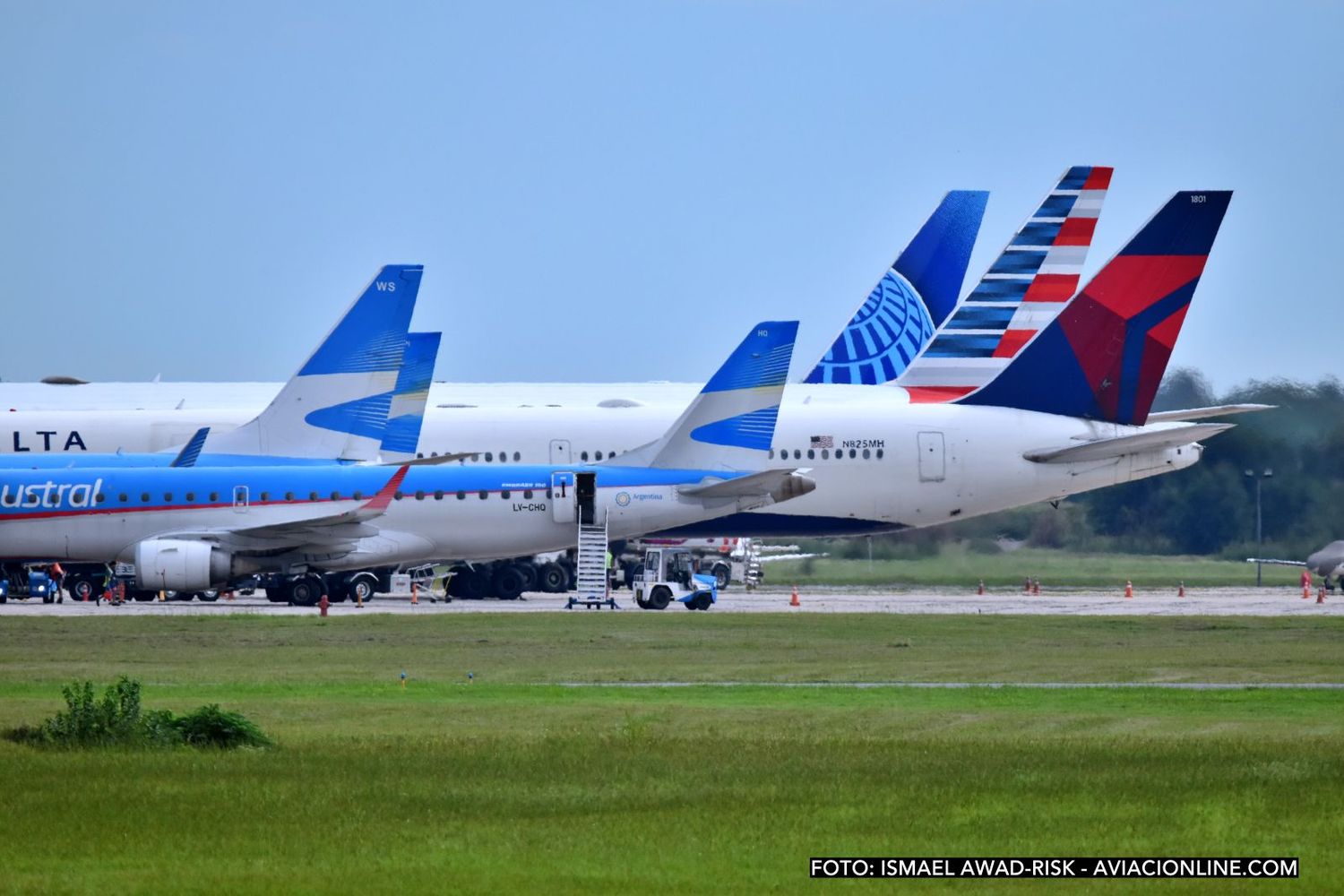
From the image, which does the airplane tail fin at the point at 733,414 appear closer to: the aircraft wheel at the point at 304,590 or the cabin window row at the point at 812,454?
the cabin window row at the point at 812,454

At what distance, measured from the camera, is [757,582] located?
66.6 m

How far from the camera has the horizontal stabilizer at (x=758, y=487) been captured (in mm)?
43219

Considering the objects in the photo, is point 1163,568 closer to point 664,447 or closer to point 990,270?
point 990,270

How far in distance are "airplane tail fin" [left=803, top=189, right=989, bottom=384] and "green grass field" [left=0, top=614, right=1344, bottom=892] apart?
1351 inches

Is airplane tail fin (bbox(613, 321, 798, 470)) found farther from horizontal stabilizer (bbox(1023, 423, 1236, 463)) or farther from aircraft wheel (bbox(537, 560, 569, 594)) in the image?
aircraft wheel (bbox(537, 560, 569, 594))

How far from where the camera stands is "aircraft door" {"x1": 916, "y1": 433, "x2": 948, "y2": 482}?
48625mm

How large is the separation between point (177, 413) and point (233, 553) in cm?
1266

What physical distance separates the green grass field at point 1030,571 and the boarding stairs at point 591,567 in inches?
Answer: 582

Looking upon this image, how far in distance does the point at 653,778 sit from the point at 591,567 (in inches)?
1117

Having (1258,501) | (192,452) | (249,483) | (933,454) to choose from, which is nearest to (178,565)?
(249,483)

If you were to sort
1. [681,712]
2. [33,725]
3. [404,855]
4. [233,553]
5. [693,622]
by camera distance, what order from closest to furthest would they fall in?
1. [404,855]
2. [33,725]
3. [681,712]
4. [693,622]
5. [233,553]

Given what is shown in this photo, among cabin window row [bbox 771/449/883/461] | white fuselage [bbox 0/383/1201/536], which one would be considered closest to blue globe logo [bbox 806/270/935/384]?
white fuselage [bbox 0/383/1201/536]

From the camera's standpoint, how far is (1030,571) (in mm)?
56594

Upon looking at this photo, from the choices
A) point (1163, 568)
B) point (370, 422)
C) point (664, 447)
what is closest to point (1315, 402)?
point (1163, 568)
